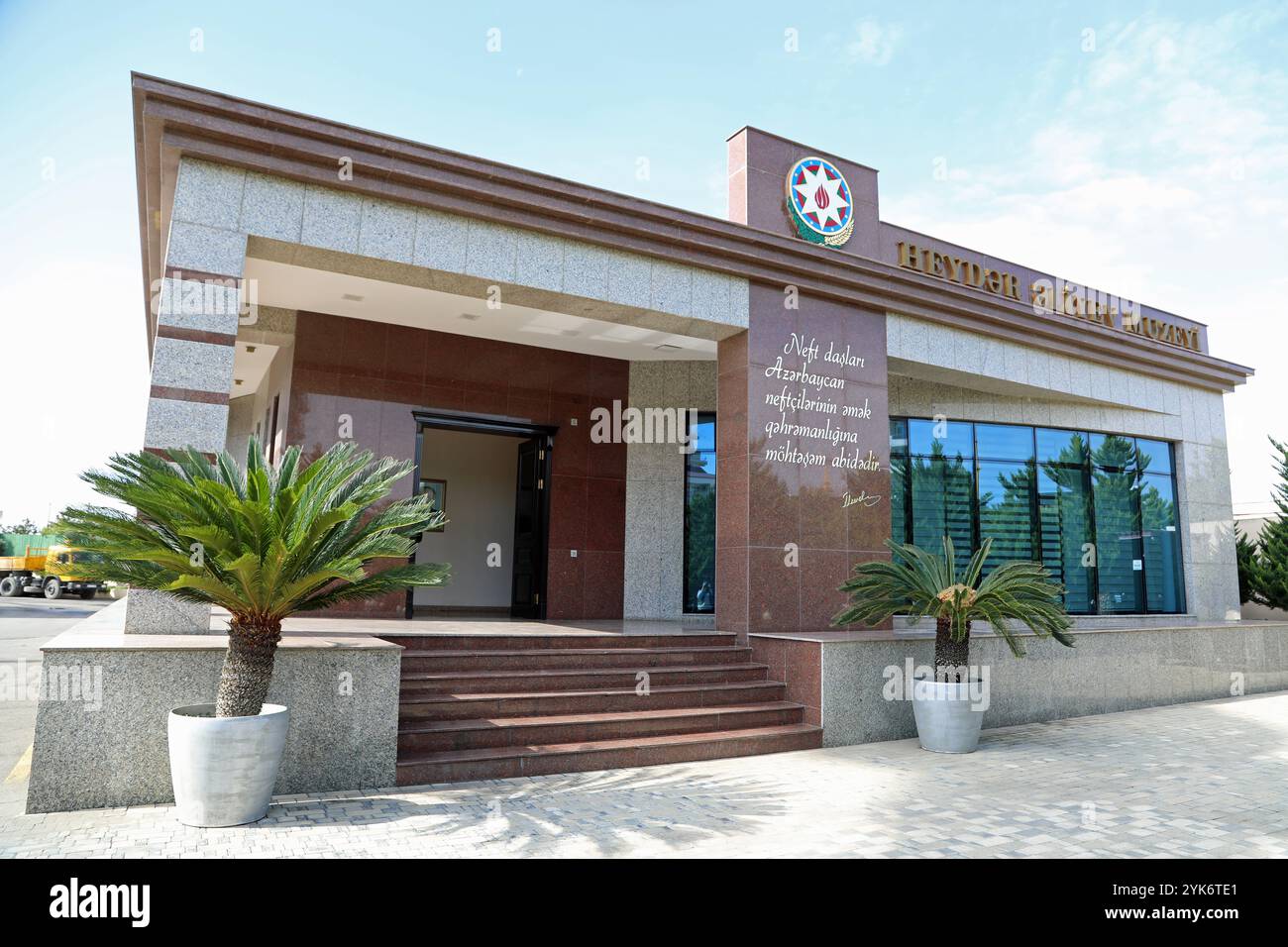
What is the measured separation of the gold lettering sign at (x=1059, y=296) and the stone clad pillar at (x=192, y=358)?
8.84 m

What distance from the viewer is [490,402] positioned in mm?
11945

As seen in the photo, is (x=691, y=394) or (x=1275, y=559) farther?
(x=1275, y=559)

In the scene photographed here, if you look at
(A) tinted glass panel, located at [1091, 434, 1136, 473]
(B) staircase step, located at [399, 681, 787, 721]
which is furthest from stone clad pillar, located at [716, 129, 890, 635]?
(A) tinted glass panel, located at [1091, 434, 1136, 473]

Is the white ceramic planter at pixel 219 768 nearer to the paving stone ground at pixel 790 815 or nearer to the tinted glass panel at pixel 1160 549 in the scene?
the paving stone ground at pixel 790 815

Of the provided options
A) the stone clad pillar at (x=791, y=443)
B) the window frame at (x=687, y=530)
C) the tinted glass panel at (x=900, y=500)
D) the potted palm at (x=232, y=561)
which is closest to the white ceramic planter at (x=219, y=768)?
the potted palm at (x=232, y=561)

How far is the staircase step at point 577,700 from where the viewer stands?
677 cm

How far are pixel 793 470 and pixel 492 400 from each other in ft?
15.7

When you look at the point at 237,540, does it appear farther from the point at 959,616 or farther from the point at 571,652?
the point at 959,616

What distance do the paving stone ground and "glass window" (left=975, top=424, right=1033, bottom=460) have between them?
22.8 ft

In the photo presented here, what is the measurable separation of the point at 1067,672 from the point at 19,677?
45.3 feet

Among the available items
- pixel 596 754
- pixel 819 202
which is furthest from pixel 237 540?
pixel 819 202

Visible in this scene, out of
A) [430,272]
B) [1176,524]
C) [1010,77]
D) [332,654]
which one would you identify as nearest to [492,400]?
[430,272]

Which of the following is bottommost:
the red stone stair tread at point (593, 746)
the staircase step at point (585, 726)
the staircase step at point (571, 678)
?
the red stone stair tread at point (593, 746)

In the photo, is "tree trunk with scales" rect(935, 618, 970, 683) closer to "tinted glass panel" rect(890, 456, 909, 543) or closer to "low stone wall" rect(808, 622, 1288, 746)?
"low stone wall" rect(808, 622, 1288, 746)
